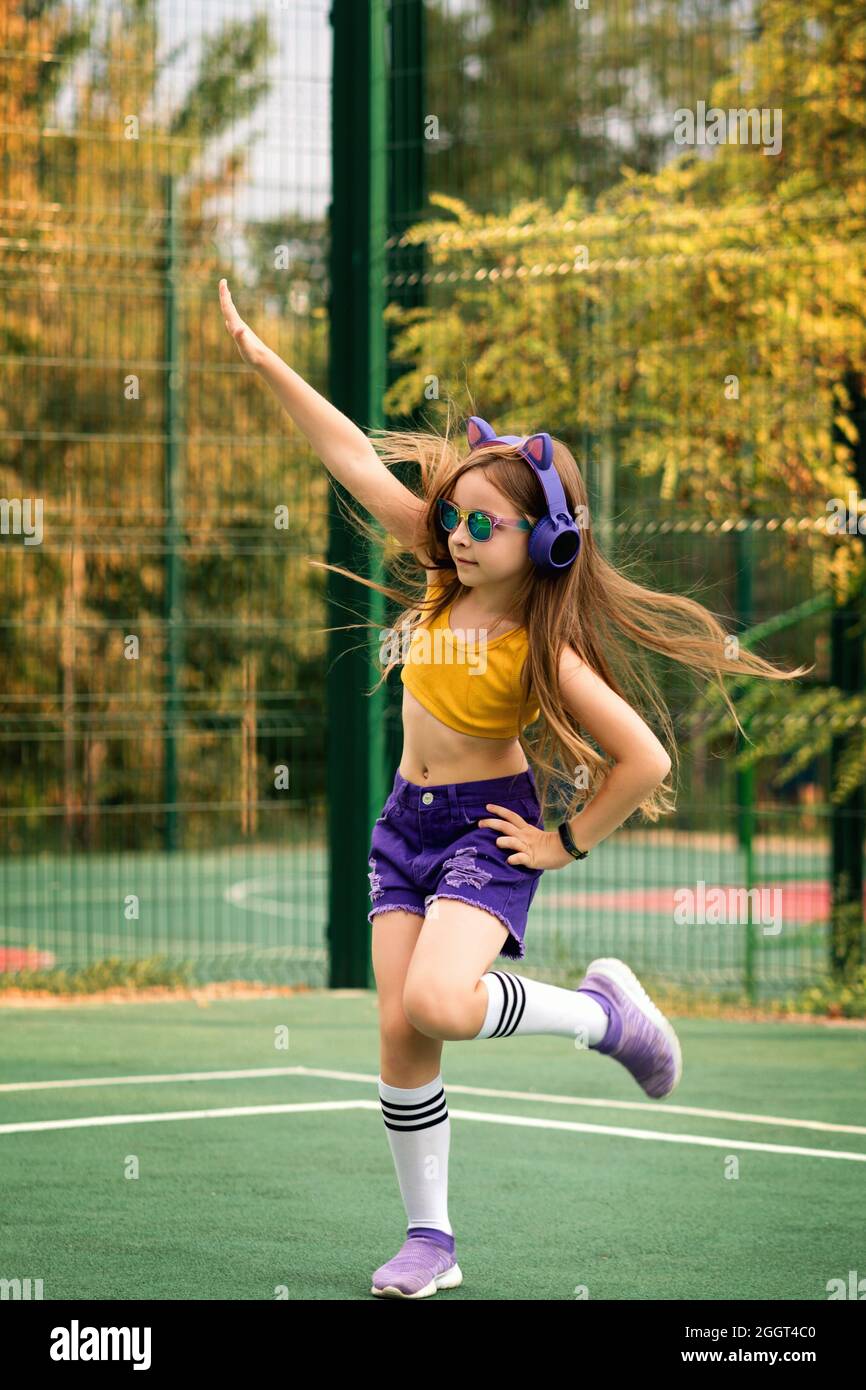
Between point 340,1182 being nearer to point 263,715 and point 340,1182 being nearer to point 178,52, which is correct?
point 263,715

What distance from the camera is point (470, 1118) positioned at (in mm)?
6109

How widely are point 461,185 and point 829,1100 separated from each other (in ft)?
21.0

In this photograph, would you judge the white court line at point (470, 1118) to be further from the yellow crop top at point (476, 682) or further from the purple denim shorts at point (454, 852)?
the yellow crop top at point (476, 682)

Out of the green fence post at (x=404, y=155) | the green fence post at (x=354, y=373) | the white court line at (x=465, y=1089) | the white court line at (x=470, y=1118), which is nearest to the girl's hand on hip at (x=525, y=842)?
the white court line at (x=470, y=1118)

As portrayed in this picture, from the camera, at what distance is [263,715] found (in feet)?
32.9

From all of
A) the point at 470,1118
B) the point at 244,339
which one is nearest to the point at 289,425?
the point at 470,1118

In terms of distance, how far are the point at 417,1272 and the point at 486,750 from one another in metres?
1.17

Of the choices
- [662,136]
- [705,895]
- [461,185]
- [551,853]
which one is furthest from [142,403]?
[551,853]

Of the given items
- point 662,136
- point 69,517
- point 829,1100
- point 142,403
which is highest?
point 662,136

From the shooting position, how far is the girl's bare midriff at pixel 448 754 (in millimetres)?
4203

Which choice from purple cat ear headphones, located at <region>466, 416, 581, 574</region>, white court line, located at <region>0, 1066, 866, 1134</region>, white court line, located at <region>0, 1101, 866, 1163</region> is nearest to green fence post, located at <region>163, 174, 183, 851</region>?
→ white court line, located at <region>0, 1066, 866, 1134</region>

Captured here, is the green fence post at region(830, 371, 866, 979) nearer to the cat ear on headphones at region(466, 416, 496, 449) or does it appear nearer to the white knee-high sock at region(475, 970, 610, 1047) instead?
the white knee-high sock at region(475, 970, 610, 1047)
